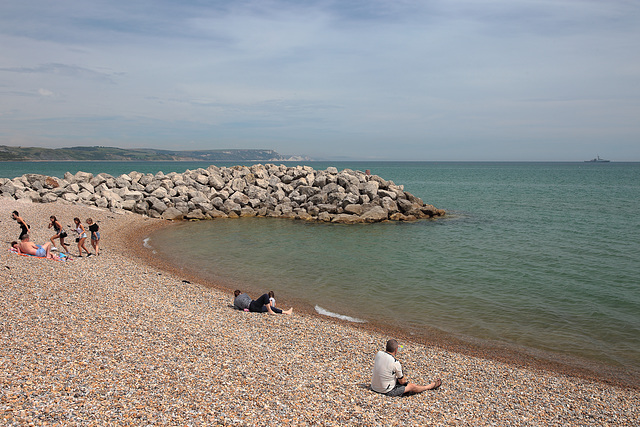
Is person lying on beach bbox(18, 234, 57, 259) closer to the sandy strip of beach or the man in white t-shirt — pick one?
the sandy strip of beach

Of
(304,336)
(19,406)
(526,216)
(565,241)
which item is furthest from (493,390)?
(526,216)

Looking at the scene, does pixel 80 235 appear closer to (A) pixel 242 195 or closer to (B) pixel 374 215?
(A) pixel 242 195

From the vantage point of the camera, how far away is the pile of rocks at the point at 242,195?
32.0 m

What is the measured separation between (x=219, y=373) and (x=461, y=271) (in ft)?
41.6

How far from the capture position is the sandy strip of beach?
6324 mm

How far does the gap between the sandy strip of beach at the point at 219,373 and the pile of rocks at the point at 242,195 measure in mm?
19849

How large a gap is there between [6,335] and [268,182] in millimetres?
29325

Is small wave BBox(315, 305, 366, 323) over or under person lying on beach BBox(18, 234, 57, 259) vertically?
under

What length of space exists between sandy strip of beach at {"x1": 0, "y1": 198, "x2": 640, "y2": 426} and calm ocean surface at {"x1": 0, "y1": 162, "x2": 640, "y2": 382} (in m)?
2.14

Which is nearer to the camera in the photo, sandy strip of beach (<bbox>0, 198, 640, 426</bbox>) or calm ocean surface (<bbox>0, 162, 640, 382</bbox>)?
sandy strip of beach (<bbox>0, 198, 640, 426</bbox>)

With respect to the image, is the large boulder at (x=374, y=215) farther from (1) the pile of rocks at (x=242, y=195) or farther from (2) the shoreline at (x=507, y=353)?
(2) the shoreline at (x=507, y=353)

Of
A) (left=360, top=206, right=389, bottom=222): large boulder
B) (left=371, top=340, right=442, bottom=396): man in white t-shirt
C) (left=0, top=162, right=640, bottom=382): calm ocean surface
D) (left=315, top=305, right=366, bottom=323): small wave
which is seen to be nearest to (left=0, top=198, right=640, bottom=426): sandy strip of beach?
(left=371, top=340, right=442, bottom=396): man in white t-shirt

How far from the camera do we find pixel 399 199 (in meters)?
33.4

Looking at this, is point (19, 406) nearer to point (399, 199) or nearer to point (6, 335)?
point (6, 335)
